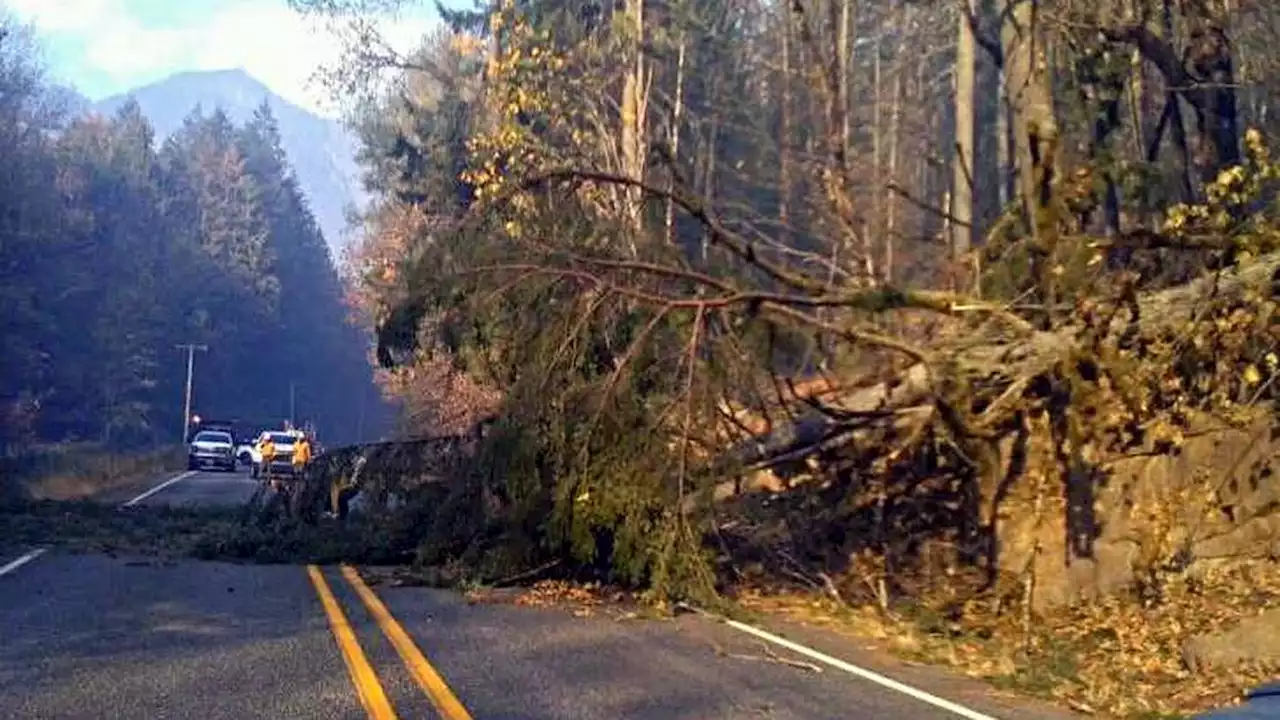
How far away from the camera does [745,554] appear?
1972 cm

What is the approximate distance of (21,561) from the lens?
20672 mm

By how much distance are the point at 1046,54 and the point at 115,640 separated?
12528 millimetres

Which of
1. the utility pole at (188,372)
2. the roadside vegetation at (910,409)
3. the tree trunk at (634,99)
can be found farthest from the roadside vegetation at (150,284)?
the roadside vegetation at (910,409)

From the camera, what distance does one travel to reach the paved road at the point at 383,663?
1104cm

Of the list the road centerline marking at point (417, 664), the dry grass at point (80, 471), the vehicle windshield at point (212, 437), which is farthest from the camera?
the vehicle windshield at point (212, 437)

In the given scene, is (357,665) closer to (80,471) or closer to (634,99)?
(634,99)

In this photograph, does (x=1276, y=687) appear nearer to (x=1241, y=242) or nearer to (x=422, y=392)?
(x=1241, y=242)

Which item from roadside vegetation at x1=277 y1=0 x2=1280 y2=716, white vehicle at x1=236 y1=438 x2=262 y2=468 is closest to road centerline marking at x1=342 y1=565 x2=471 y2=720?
roadside vegetation at x1=277 y1=0 x2=1280 y2=716

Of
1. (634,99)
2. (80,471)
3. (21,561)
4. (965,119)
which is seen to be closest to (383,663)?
(21,561)

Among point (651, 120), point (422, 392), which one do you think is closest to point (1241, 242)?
point (651, 120)

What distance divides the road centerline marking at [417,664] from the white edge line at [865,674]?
3.04 meters

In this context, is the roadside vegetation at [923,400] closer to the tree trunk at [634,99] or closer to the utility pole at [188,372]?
the tree trunk at [634,99]

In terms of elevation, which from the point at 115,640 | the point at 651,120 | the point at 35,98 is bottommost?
the point at 115,640

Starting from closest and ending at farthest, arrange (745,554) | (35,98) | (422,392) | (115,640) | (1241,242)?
(115,640)
(1241,242)
(745,554)
(422,392)
(35,98)
